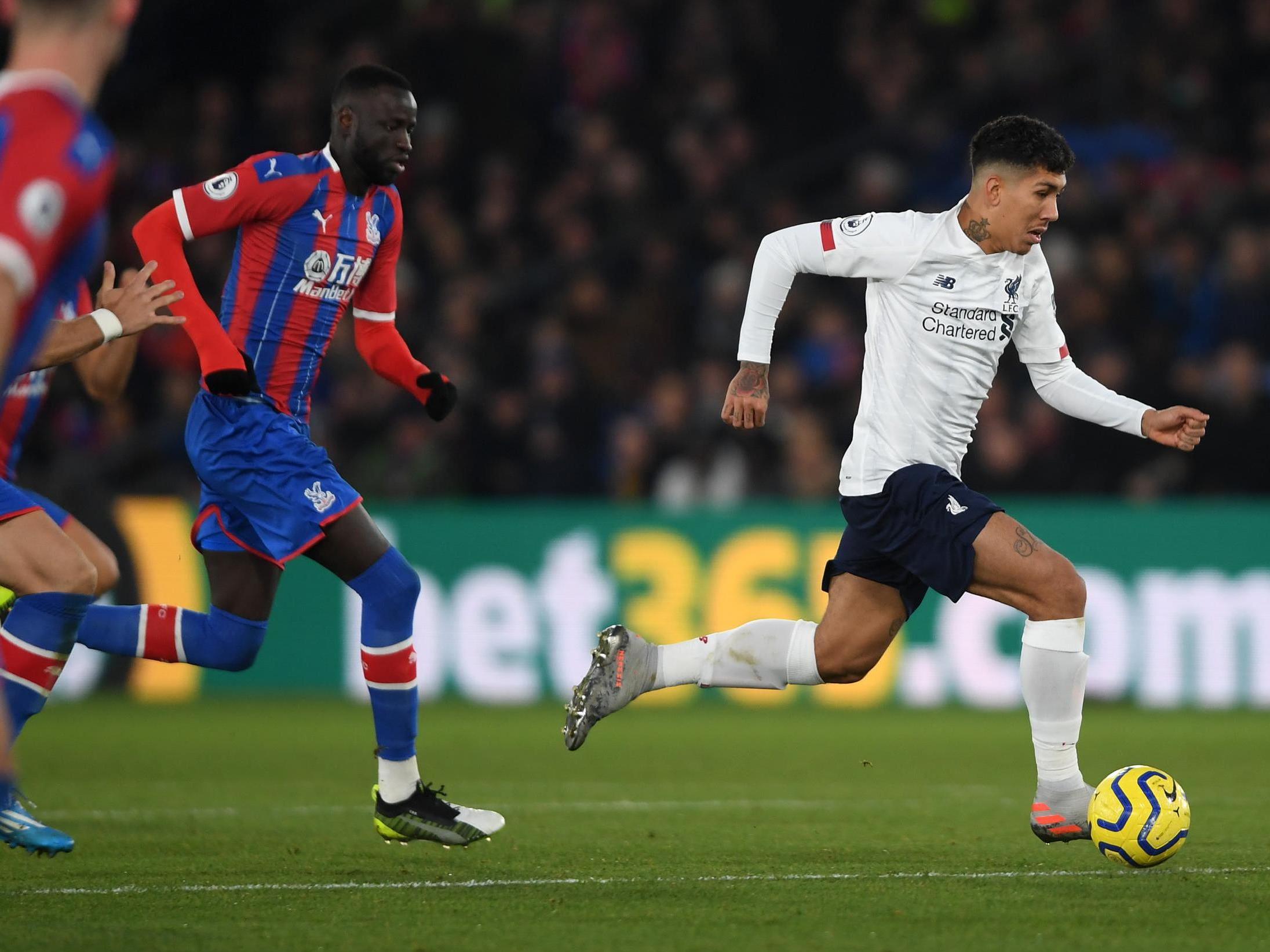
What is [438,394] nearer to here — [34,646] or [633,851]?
[34,646]

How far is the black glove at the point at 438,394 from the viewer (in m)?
6.73

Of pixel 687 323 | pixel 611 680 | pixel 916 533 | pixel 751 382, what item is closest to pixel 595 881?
pixel 611 680

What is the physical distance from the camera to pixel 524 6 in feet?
60.0

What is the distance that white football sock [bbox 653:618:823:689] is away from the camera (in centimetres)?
621

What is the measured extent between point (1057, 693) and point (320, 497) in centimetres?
248

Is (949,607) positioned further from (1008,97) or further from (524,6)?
(524,6)

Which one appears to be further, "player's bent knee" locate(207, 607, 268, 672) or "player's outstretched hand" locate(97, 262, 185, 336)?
"player's bent knee" locate(207, 607, 268, 672)

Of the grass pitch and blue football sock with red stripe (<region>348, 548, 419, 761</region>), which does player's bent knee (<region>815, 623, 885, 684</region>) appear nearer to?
the grass pitch

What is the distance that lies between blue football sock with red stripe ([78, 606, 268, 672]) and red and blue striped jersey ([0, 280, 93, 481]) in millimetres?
675

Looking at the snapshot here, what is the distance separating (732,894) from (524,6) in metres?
14.4

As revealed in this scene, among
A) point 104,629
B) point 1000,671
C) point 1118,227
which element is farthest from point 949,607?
point 104,629

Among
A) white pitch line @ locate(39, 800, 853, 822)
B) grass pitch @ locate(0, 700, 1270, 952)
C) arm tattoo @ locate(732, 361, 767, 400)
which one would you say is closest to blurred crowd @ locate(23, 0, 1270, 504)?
grass pitch @ locate(0, 700, 1270, 952)

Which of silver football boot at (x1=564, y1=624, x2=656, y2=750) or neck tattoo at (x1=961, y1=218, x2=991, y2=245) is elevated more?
neck tattoo at (x1=961, y1=218, x2=991, y2=245)

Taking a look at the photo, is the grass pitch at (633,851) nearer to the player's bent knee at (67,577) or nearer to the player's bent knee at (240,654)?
the player's bent knee at (240,654)
